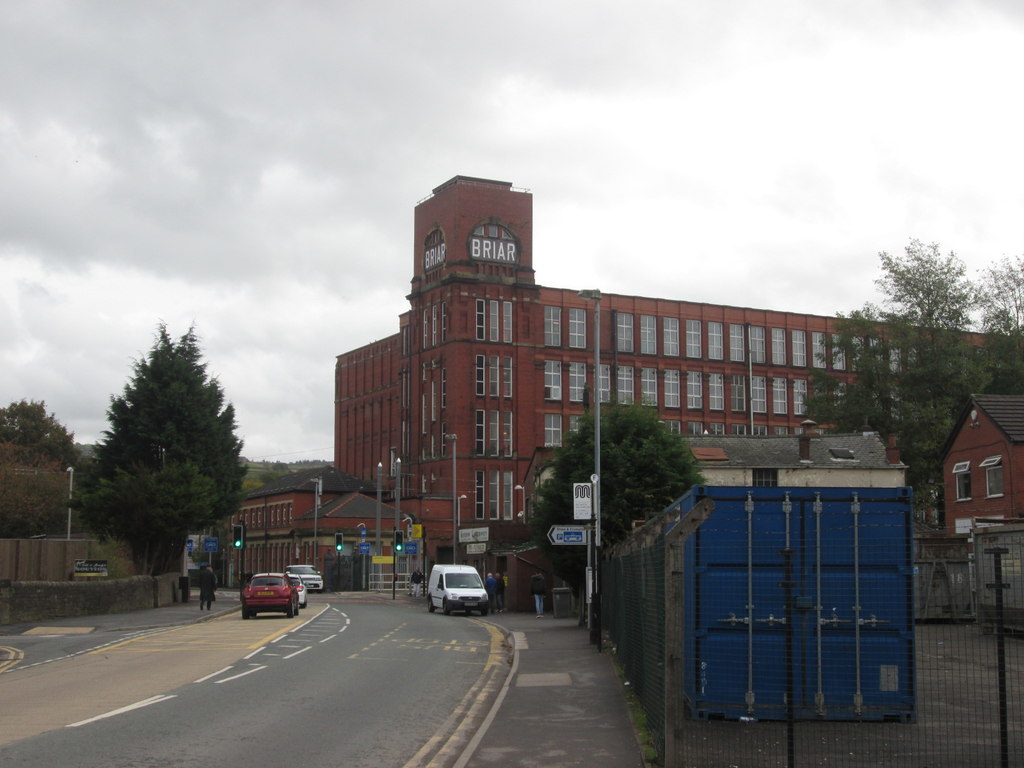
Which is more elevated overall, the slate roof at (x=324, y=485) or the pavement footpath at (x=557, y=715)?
the slate roof at (x=324, y=485)

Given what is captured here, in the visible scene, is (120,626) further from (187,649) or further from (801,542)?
(801,542)

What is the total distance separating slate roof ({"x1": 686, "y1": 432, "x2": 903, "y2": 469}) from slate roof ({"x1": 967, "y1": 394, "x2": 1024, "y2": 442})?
24.7 ft

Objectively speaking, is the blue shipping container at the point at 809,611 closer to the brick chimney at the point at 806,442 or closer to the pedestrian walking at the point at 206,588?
the pedestrian walking at the point at 206,588

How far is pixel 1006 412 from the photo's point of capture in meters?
42.5

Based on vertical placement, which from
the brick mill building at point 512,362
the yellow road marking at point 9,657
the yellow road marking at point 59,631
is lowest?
the yellow road marking at point 59,631

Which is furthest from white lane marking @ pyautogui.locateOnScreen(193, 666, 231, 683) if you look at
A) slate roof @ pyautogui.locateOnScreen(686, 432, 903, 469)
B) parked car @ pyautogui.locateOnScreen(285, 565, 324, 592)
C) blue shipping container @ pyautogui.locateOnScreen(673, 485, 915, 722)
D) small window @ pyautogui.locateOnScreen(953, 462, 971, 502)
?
parked car @ pyautogui.locateOnScreen(285, 565, 324, 592)

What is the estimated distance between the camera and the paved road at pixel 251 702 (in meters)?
11.8

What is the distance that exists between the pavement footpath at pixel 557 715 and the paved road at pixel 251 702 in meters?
0.42

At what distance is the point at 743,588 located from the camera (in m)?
13.1

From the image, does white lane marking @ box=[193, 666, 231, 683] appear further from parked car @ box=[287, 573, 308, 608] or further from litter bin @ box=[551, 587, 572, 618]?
litter bin @ box=[551, 587, 572, 618]

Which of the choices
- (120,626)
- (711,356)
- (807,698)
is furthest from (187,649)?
(711,356)

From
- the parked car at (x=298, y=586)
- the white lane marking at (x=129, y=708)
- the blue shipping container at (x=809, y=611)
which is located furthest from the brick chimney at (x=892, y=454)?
the white lane marking at (x=129, y=708)

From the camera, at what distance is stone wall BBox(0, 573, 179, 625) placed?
35.2 m

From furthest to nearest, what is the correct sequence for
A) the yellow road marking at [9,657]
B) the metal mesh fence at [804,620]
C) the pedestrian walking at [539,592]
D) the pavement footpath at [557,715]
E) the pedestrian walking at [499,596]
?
the pedestrian walking at [499,596], the pedestrian walking at [539,592], the yellow road marking at [9,657], the metal mesh fence at [804,620], the pavement footpath at [557,715]
